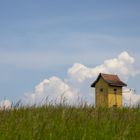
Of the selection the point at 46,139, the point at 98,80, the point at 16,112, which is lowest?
the point at 46,139

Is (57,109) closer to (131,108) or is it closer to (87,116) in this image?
(87,116)

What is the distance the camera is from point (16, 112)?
980 cm

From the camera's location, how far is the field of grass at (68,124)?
7.48 metres

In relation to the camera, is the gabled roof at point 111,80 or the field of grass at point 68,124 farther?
the gabled roof at point 111,80

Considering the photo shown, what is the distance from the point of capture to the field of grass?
24.6 feet

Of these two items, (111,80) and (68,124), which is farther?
(111,80)

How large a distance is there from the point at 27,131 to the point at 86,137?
1124mm

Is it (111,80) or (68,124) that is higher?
(111,80)

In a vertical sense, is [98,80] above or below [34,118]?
above

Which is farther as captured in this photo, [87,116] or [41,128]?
[87,116]

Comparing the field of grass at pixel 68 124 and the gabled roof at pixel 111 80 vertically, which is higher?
the gabled roof at pixel 111 80

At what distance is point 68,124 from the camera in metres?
8.33

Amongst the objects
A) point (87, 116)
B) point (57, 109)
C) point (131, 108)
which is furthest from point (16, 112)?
point (131, 108)

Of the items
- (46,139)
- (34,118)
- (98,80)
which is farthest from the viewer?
(98,80)
